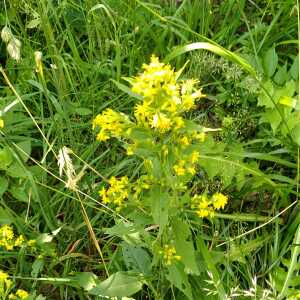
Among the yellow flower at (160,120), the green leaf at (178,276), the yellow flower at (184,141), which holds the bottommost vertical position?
the green leaf at (178,276)

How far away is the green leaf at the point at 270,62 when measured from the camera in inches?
92.3

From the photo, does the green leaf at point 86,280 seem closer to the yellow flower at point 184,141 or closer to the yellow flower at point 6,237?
the yellow flower at point 6,237

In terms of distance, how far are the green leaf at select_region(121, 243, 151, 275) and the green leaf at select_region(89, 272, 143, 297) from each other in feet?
0.25

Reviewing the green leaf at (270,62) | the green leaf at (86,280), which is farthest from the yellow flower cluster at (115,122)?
the green leaf at (270,62)

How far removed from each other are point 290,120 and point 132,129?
87 centimetres

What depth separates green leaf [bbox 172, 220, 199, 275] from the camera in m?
1.67

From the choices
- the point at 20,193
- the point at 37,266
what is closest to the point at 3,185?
the point at 20,193

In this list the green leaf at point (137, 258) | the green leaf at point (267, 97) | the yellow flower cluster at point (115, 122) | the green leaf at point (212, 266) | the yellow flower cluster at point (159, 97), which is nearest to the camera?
the yellow flower cluster at point (159, 97)

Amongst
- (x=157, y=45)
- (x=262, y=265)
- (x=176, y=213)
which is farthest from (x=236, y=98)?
(x=176, y=213)

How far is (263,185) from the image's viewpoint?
7.25 ft

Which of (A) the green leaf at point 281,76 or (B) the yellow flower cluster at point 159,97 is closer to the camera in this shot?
(B) the yellow flower cluster at point 159,97

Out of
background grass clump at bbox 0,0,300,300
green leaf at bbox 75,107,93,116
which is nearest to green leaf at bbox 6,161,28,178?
background grass clump at bbox 0,0,300,300

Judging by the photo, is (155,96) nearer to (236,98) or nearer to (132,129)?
(132,129)

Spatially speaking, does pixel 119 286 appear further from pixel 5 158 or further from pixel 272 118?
pixel 272 118
